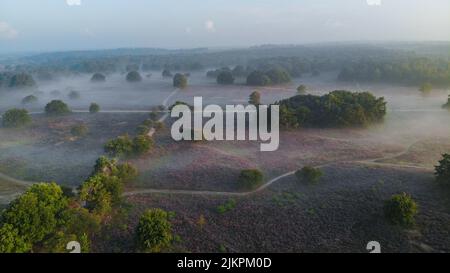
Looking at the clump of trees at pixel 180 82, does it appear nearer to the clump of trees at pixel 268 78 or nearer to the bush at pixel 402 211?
the clump of trees at pixel 268 78

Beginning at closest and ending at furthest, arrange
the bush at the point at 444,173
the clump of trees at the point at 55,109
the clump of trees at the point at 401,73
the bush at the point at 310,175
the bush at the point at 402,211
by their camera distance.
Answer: the bush at the point at 402,211, the bush at the point at 444,173, the bush at the point at 310,175, the clump of trees at the point at 55,109, the clump of trees at the point at 401,73

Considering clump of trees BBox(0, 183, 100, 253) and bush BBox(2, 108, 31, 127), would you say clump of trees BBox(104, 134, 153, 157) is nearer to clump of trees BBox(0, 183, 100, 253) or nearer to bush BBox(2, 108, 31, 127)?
clump of trees BBox(0, 183, 100, 253)

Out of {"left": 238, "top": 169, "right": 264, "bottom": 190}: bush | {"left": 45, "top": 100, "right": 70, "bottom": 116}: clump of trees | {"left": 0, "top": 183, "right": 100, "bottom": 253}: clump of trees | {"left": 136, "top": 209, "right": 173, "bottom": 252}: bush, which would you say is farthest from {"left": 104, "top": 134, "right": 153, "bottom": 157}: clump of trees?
{"left": 45, "top": 100, "right": 70, "bottom": 116}: clump of trees

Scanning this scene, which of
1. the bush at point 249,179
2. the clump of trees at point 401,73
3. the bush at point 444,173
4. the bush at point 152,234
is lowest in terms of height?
the bush at point 152,234

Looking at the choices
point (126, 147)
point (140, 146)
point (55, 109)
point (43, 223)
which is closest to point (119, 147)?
point (126, 147)

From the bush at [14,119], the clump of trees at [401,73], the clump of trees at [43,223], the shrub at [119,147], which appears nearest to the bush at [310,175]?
the clump of trees at [43,223]

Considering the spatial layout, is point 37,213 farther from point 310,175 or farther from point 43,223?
point 310,175
